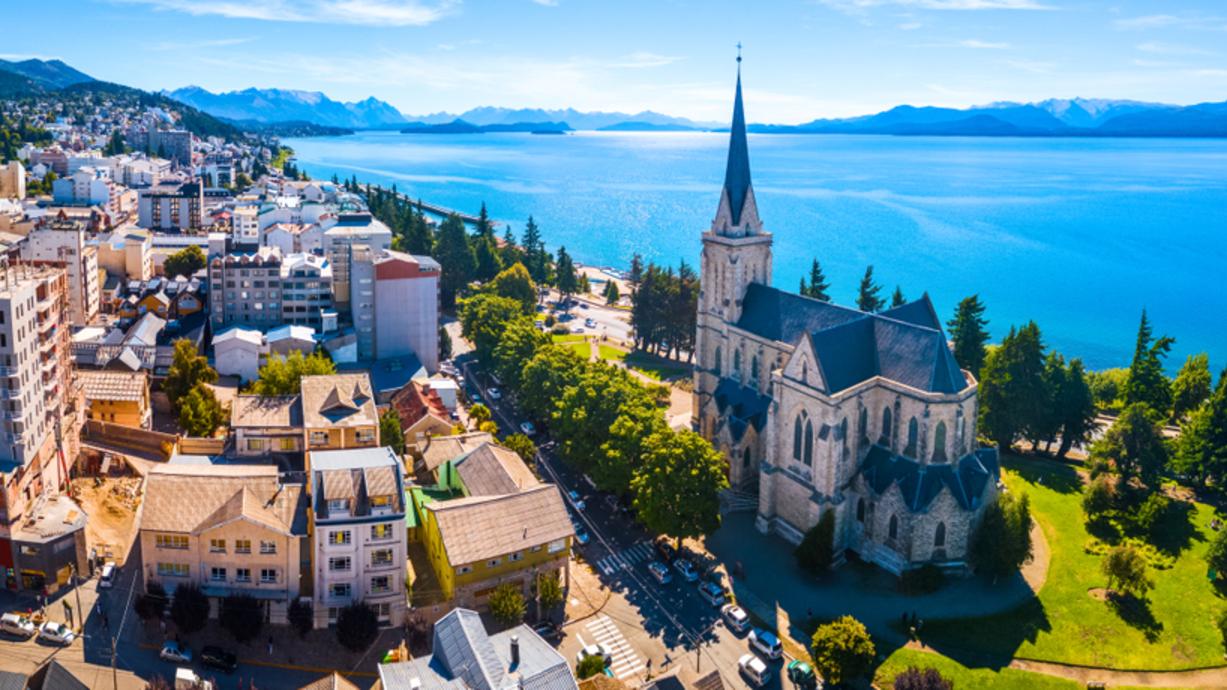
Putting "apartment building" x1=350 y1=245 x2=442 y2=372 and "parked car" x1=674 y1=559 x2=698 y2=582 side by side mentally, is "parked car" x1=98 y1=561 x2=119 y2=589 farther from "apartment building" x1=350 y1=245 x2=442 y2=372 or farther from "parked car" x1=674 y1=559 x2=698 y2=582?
"apartment building" x1=350 y1=245 x2=442 y2=372

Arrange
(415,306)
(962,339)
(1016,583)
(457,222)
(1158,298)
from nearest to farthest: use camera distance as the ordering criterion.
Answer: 1. (1016,583)
2. (962,339)
3. (415,306)
4. (457,222)
5. (1158,298)

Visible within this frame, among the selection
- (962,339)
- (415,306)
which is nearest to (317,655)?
(415,306)

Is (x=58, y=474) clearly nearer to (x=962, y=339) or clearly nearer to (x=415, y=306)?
(x=415, y=306)

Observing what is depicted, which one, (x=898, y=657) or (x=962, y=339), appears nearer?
(x=898, y=657)

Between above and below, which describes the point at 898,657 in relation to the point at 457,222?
below

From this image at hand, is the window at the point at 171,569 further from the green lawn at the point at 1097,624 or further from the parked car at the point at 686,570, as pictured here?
the green lawn at the point at 1097,624

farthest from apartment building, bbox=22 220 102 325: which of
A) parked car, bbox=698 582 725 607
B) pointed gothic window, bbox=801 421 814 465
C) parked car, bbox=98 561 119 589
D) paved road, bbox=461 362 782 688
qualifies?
pointed gothic window, bbox=801 421 814 465

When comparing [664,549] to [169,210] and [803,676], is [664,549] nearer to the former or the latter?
[803,676]
